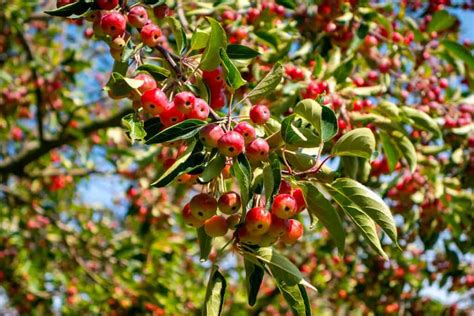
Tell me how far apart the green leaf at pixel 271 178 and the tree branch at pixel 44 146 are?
2761 mm

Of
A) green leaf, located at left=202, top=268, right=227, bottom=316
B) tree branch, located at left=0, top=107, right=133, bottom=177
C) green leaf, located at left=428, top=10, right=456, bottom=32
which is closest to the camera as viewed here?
green leaf, located at left=202, top=268, right=227, bottom=316

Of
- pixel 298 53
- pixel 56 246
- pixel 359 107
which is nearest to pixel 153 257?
pixel 56 246

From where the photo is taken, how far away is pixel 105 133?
4.80m

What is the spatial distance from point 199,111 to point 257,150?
167 mm

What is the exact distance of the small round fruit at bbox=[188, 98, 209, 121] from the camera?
127 centimetres

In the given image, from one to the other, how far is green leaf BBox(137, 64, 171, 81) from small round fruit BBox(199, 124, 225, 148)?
24cm

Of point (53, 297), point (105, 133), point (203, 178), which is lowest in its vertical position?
point (53, 297)

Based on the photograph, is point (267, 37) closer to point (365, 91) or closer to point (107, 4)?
point (365, 91)

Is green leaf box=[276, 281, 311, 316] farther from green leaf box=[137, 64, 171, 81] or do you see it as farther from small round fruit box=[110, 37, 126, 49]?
small round fruit box=[110, 37, 126, 49]

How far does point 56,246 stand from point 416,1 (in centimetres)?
347

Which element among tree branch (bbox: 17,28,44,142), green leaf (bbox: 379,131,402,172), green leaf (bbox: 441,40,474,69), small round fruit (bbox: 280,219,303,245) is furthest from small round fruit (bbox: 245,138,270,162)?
tree branch (bbox: 17,28,44,142)

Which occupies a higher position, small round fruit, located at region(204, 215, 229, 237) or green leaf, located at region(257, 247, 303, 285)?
small round fruit, located at region(204, 215, 229, 237)

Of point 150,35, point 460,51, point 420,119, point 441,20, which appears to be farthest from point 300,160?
point 441,20

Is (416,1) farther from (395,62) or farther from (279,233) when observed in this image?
(279,233)
